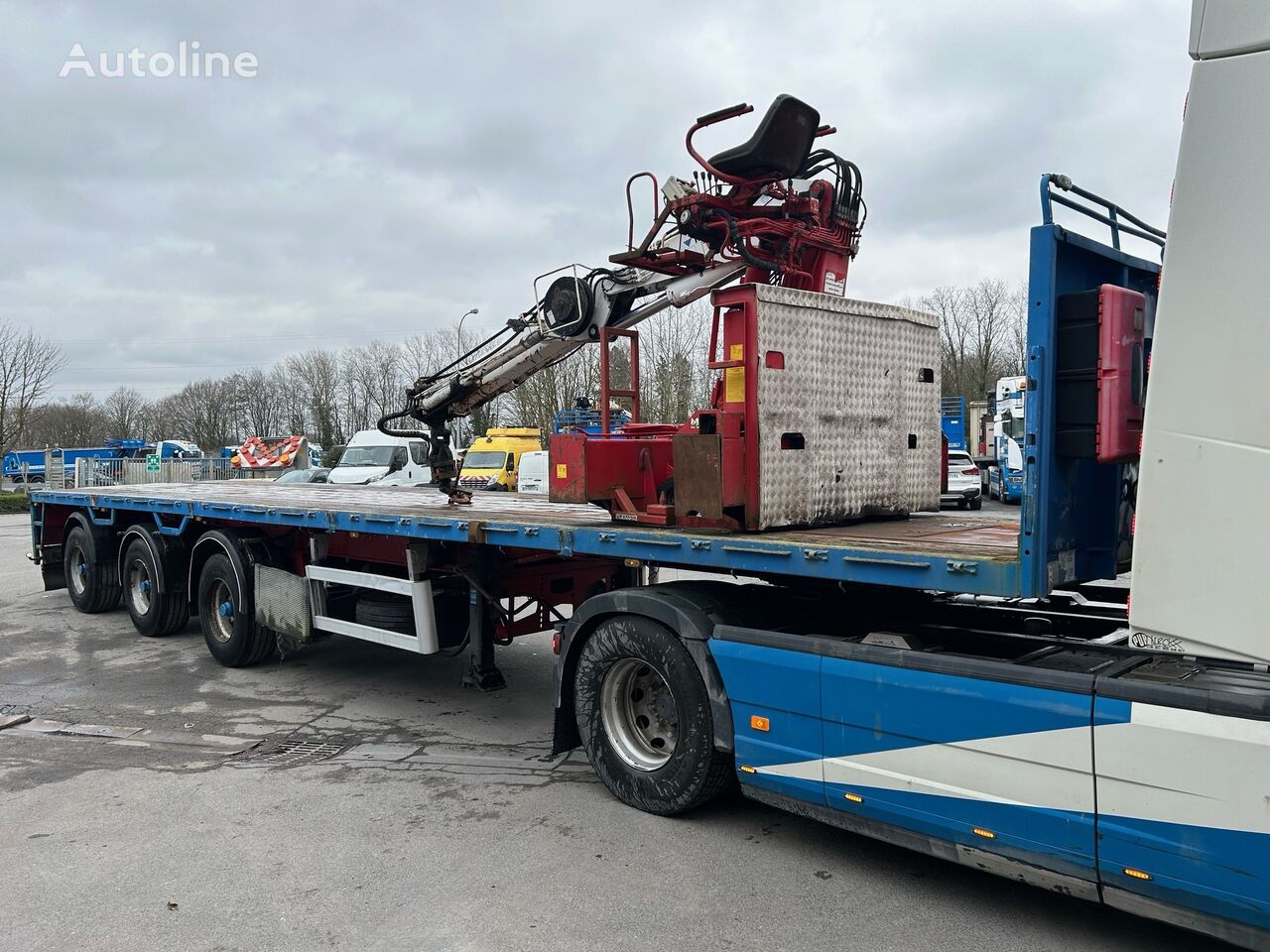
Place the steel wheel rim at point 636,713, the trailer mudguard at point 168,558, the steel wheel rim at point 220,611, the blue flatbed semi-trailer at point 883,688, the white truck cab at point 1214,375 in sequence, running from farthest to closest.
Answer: the trailer mudguard at point 168,558 < the steel wheel rim at point 220,611 < the steel wheel rim at point 636,713 < the blue flatbed semi-trailer at point 883,688 < the white truck cab at point 1214,375

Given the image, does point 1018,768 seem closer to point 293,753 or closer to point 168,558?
point 293,753

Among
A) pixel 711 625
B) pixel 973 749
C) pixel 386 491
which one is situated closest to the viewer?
pixel 973 749

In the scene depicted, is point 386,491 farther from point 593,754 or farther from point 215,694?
point 593,754

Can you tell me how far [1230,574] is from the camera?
9.84ft

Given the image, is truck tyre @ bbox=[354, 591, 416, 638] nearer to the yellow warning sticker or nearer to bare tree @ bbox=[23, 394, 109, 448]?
the yellow warning sticker

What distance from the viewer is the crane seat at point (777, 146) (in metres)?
5.41

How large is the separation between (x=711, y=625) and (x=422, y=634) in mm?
3180

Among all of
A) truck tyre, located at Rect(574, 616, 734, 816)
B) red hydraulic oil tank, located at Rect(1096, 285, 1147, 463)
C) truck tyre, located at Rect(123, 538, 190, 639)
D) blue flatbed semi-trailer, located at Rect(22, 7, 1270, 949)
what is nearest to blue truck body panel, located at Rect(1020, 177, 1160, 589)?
blue flatbed semi-trailer, located at Rect(22, 7, 1270, 949)

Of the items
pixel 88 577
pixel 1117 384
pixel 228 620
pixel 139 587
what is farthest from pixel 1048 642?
pixel 88 577

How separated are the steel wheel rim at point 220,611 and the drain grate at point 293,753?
2.83 metres

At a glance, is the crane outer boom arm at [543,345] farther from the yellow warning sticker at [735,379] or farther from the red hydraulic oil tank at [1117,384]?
the red hydraulic oil tank at [1117,384]

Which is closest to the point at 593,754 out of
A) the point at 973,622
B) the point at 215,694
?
the point at 973,622

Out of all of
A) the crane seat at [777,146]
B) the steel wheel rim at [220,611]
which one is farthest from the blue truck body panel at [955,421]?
the crane seat at [777,146]

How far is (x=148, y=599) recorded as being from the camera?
10695 millimetres
